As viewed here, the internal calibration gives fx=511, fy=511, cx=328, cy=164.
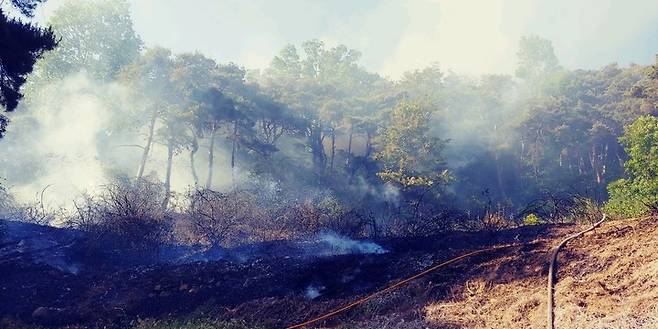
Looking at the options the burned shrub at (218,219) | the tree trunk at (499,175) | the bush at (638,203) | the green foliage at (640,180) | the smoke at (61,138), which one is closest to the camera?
the bush at (638,203)

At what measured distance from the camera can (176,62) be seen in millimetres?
28250

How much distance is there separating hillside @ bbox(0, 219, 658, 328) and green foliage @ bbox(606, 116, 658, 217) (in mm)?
743

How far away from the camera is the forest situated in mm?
26359

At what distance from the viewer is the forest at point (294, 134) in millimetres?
26359

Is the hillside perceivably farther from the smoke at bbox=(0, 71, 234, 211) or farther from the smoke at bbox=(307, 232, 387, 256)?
the smoke at bbox=(0, 71, 234, 211)

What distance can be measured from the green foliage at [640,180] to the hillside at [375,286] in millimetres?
743

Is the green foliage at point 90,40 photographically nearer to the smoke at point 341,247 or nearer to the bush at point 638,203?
the smoke at point 341,247

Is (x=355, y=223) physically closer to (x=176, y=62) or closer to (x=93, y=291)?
(x=93, y=291)

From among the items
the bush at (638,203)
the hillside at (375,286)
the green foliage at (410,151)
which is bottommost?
the hillside at (375,286)

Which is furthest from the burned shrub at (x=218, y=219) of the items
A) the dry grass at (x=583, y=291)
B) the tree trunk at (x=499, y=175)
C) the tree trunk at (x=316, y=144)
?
the tree trunk at (x=499, y=175)

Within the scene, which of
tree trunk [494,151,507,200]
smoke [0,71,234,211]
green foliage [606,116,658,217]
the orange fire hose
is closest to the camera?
the orange fire hose

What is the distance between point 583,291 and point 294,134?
1048 inches

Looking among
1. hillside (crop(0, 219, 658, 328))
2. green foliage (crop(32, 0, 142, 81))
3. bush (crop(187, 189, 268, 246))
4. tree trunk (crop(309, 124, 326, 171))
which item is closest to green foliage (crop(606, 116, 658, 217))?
hillside (crop(0, 219, 658, 328))

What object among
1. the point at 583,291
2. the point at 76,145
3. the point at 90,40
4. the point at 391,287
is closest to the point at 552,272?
the point at 583,291
